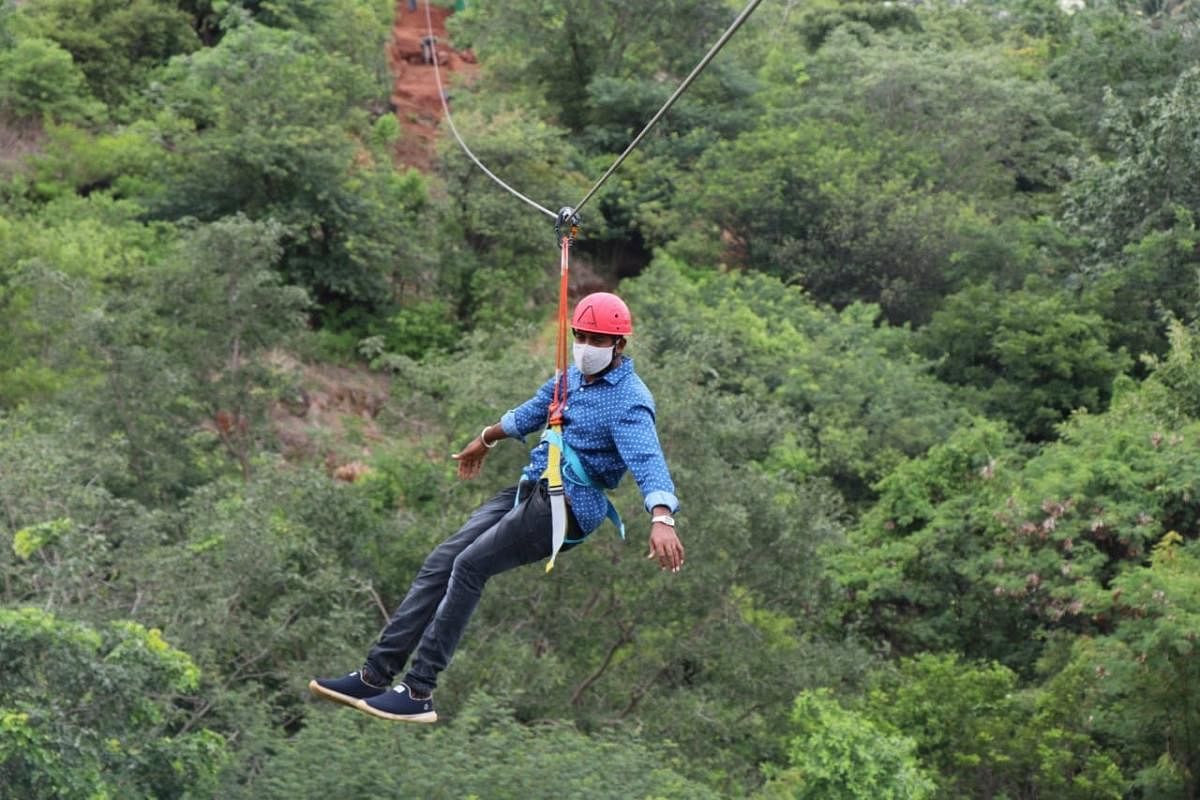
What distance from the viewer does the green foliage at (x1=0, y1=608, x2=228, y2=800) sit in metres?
10.3

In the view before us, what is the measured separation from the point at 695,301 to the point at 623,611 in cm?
915

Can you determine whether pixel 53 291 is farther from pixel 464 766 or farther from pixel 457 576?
pixel 457 576

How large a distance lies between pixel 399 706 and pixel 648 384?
1044 centimetres

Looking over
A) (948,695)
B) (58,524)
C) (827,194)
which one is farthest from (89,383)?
(827,194)

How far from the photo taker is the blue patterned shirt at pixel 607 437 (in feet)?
16.1

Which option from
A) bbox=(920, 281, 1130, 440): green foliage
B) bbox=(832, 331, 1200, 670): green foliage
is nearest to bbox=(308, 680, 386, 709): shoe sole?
bbox=(832, 331, 1200, 670): green foliage

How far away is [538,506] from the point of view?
5.16 meters

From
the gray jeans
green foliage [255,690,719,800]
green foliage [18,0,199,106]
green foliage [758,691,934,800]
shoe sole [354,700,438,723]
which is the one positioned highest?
the gray jeans

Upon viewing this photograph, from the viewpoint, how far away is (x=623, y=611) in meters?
15.2

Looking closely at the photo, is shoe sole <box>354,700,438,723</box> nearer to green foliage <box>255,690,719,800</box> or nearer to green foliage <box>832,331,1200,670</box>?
green foliage <box>255,690,719,800</box>

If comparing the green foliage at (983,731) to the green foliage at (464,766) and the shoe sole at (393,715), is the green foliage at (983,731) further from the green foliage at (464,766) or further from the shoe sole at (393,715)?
the shoe sole at (393,715)

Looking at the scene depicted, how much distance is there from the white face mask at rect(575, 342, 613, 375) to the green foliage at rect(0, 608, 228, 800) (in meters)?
6.21

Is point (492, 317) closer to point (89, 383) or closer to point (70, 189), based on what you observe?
point (70, 189)

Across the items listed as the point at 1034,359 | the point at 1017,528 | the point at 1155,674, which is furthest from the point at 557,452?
the point at 1034,359
